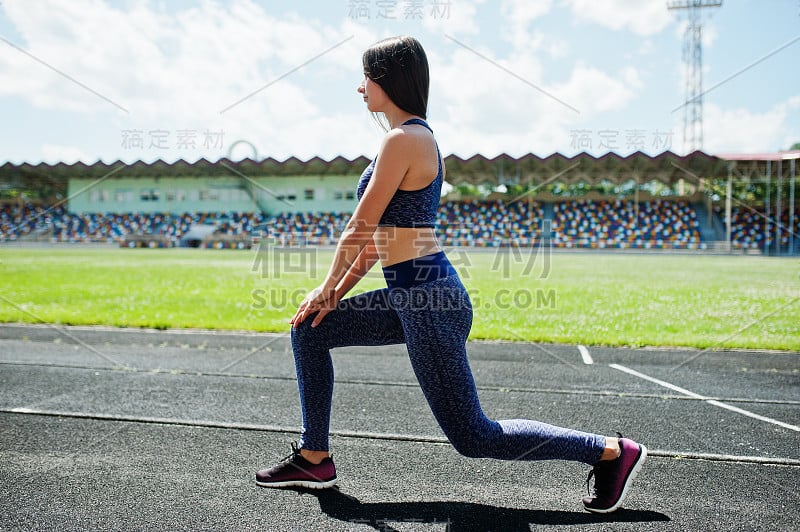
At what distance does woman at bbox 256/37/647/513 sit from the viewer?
2.31 meters

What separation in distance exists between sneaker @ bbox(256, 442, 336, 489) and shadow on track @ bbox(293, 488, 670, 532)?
0.12 m

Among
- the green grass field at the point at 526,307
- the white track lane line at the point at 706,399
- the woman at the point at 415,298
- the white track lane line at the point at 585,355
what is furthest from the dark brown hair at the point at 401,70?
the green grass field at the point at 526,307

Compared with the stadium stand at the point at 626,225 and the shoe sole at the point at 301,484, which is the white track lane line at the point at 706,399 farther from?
the stadium stand at the point at 626,225

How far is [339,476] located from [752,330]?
24.7ft

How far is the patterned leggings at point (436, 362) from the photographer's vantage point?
2.38 m

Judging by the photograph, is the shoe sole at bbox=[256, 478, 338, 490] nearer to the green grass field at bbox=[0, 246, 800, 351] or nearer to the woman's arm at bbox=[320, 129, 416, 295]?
the woman's arm at bbox=[320, 129, 416, 295]

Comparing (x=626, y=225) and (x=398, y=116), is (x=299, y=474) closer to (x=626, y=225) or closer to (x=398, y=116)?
(x=398, y=116)

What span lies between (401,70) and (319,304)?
1029 millimetres

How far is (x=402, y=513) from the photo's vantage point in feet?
8.50

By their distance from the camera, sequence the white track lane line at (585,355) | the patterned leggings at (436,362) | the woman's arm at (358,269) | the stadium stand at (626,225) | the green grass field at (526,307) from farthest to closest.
→ the stadium stand at (626,225) < the green grass field at (526,307) < the white track lane line at (585,355) < the woman's arm at (358,269) < the patterned leggings at (436,362)

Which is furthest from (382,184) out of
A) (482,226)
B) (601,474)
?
(482,226)

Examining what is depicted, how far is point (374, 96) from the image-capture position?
2404 millimetres

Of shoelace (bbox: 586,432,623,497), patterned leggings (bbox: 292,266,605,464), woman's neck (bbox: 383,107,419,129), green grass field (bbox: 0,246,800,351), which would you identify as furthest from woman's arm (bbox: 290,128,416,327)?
green grass field (bbox: 0,246,800,351)

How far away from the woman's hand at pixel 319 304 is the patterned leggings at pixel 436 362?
0.04m
